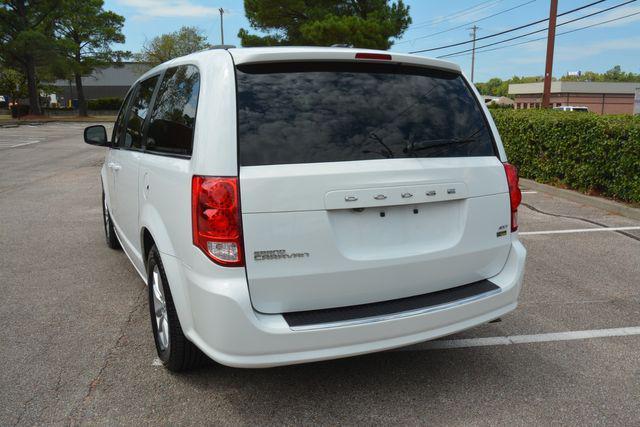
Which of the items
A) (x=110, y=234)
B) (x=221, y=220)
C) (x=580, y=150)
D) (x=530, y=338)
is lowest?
(x=530, y=338)

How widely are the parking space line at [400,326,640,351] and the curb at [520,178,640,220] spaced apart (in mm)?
4583

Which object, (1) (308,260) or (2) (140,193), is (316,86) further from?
(2) (140,193)

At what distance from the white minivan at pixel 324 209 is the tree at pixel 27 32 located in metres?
47.9

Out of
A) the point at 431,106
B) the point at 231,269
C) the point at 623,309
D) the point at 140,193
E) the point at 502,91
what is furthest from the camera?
the point at 502,91

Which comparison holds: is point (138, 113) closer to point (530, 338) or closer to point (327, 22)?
point (530, 338)

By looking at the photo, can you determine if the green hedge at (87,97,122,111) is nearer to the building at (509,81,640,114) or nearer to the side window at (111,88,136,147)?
the building at (509,81,640,114)

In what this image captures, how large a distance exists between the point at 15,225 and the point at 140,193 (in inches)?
188

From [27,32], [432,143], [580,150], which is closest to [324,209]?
[432,143]

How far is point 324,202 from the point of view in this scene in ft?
8.52

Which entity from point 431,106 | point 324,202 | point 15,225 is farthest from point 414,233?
point 15,225

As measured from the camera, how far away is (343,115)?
2.78m

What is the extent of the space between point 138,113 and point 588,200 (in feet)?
24.5

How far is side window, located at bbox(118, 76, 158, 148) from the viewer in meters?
4.02

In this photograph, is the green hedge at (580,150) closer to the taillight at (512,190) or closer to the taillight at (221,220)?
the taillight at (512,190)
